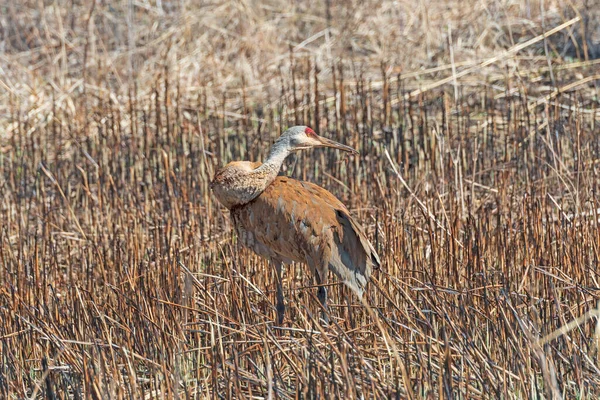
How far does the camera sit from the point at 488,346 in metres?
3.20

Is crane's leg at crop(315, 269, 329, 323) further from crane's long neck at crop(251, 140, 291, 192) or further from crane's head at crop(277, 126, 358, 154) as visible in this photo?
crane's head at crop(277, 126, 358, 154)

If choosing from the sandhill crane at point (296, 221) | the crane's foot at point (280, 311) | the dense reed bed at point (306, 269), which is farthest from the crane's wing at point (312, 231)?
the crane's foot at point (280, 311)

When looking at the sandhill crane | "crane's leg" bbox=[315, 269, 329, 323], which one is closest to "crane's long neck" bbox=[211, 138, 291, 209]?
the sandhill crane

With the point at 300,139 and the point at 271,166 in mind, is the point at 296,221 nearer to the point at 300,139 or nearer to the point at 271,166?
the point at 271,166

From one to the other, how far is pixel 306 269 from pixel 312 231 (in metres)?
0.71

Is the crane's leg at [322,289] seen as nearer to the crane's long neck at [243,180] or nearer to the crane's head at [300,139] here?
the crane's long neck at [243,180]

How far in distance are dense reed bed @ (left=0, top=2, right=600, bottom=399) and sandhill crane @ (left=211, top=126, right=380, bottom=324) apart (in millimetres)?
153

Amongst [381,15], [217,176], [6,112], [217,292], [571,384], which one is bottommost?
[571,384]

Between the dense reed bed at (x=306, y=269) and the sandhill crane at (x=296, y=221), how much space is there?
0.50ft

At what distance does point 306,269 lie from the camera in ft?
14.8

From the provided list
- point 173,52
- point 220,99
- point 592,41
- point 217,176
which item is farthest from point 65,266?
point 592,41

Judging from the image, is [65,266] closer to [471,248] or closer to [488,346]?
[471,248]

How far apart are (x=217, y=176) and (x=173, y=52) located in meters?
6.20

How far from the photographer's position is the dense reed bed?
281 cm
